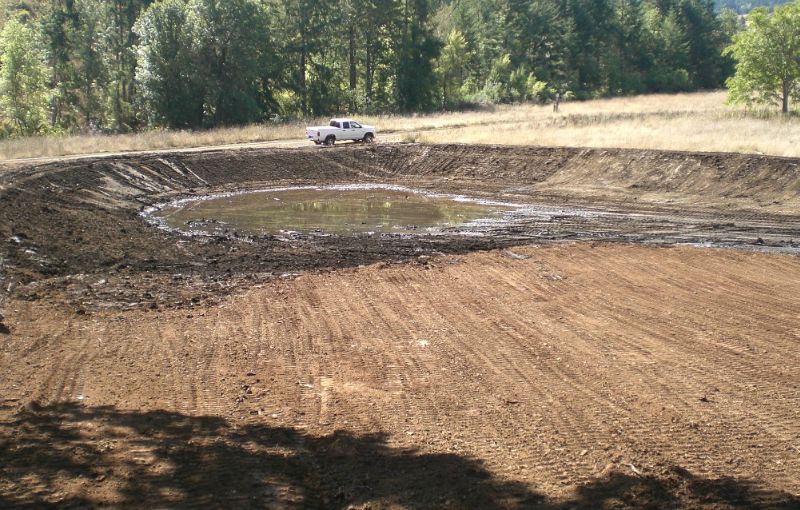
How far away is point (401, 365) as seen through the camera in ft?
38.5

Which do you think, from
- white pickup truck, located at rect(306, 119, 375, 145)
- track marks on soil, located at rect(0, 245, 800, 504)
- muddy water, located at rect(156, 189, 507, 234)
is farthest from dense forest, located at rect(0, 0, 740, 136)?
track marks on soil, located at rect(0, 245, 800, 504)

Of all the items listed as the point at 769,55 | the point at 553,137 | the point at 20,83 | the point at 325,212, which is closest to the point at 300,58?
the point at 20,83

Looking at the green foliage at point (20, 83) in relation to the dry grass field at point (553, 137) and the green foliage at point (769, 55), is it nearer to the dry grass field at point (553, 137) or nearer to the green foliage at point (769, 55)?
the dry grass field at point (553, 137)

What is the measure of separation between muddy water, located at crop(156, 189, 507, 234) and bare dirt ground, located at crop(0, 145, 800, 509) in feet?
7.54

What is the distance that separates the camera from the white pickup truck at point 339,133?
149ft

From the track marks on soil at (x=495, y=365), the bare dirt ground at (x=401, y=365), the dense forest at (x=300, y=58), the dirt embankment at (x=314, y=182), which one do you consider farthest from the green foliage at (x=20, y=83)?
the track marks on soil at (x=495, y=365)

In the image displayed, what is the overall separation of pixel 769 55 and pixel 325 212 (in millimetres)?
40009

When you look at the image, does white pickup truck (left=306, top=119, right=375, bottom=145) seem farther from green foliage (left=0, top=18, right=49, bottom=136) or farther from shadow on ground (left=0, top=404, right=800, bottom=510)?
shadow on ground (left=0, top=404, right=800, bottom=510)

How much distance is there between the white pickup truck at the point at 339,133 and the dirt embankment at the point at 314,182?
449cm

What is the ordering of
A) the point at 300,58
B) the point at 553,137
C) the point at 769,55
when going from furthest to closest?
the point at 300,58, the point at 769,55, the point at 553,137

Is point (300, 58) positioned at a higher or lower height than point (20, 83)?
higher

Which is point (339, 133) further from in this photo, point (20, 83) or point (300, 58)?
point (20, 83)

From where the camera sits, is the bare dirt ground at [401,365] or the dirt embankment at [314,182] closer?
the bare dirt ground at [401,365]

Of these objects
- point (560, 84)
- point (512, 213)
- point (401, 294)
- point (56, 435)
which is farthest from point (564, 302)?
point (560, 84)
